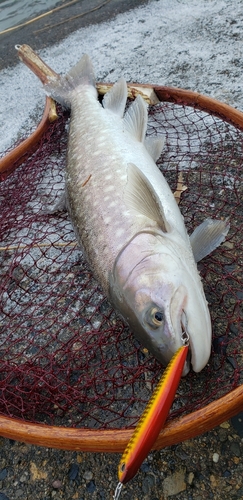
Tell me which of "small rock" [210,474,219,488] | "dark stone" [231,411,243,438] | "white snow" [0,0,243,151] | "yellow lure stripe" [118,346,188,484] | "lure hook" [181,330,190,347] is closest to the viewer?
"yellow lure stripe" [118,346,188,484]

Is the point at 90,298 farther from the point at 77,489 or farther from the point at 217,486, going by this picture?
the point at 217,486

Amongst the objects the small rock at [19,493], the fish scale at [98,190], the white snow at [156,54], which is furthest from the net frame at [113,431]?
the white snow at [156,54]

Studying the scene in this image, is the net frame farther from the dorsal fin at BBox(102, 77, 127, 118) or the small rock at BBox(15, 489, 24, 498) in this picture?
the dorsal fin at BBox(102, 77, 127, 118)

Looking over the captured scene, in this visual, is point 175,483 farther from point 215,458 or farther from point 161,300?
point 161,300

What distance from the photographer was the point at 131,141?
2814 millimetres

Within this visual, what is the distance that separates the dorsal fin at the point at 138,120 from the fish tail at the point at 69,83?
2.30ft

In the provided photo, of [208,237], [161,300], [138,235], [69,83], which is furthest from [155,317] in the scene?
[69,83]

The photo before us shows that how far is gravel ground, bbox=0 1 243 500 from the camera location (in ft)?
6.29

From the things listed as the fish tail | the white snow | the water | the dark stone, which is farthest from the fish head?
the water

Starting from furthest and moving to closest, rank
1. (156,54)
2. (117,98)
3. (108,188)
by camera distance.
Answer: (156,54) < (117,98) < (108,188)

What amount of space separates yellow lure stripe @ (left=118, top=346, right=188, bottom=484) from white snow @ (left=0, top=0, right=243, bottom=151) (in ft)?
9.39

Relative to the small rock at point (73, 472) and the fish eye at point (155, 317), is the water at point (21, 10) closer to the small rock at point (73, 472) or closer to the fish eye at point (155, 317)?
the fish eye at point (155, 317)

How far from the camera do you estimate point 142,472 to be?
79.0 inches

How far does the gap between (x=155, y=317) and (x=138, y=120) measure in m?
1.66
